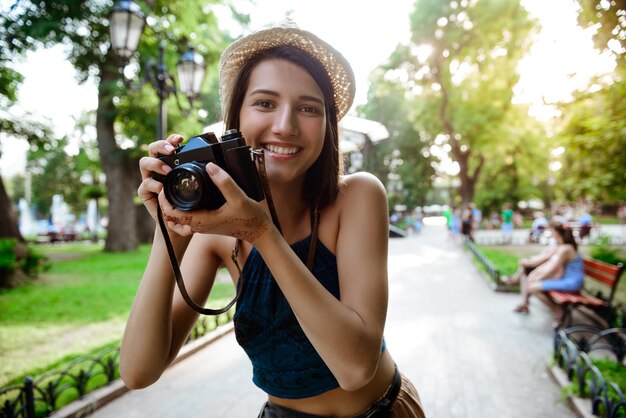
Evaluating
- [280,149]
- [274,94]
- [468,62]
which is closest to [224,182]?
[280,149]

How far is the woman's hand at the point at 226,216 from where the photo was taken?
92 centimetres

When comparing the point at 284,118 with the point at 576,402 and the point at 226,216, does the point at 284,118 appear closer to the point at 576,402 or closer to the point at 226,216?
the point at 226,216

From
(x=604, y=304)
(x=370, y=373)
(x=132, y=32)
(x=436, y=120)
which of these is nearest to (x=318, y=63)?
(x=370, y=373)

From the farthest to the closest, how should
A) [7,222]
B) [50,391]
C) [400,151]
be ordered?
[400,151]
[7,222]
[50,391]

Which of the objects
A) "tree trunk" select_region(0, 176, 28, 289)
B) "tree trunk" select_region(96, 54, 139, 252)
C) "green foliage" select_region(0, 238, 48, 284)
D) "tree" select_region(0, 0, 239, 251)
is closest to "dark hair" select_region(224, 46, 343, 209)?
"tree" select_region(0, 0, 239, 251)

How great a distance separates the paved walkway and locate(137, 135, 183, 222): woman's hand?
11.3 feet

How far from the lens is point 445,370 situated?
4859 mm

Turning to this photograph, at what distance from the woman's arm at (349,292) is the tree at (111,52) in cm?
863

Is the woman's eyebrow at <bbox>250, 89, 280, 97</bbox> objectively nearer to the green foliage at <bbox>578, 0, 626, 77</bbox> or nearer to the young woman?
the young woman

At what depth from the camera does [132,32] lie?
616cm

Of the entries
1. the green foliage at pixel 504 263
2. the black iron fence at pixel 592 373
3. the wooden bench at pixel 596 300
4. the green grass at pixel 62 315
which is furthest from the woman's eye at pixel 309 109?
the green foliage at pixel 504 263

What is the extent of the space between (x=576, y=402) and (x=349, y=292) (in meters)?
3.79

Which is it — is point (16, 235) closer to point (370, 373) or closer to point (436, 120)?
point (370, 373)

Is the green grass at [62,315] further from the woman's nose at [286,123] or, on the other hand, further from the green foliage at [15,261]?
the woman's nose at [286,123]
